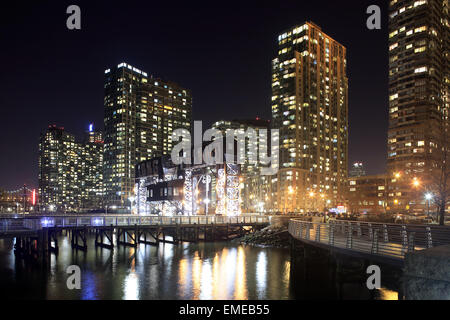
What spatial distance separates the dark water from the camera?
27359 millimetres

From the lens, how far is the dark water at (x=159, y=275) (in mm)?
27359

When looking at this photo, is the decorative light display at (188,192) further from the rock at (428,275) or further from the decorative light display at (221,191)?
the rock at (428,275)

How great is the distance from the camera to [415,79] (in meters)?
166

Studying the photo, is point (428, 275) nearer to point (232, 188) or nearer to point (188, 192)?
point (232, 188)

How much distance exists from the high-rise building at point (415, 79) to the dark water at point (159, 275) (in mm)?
134659

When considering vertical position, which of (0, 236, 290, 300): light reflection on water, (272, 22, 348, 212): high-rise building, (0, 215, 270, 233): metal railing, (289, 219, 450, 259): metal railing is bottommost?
(0, 236, 290, 300): light reflection on water

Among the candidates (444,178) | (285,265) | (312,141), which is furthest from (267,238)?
(312,141)

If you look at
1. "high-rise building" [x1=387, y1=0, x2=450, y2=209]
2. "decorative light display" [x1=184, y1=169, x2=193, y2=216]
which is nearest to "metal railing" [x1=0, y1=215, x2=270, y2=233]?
"decorative light display" [x1=184, y1=169, x2=193, y2=216]

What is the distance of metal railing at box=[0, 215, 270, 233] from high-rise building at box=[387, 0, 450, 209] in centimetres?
12184

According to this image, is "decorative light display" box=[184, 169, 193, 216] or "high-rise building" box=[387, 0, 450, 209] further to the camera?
"high-rise building" box=[387, 0, 450, 209]

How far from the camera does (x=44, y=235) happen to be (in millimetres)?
38812

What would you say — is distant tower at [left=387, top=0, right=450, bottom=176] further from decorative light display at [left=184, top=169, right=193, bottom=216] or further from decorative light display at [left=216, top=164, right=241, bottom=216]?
decorative light display at [left=216, top=164, right=241, bottom=216]

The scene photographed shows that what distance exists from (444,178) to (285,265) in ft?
56.1
